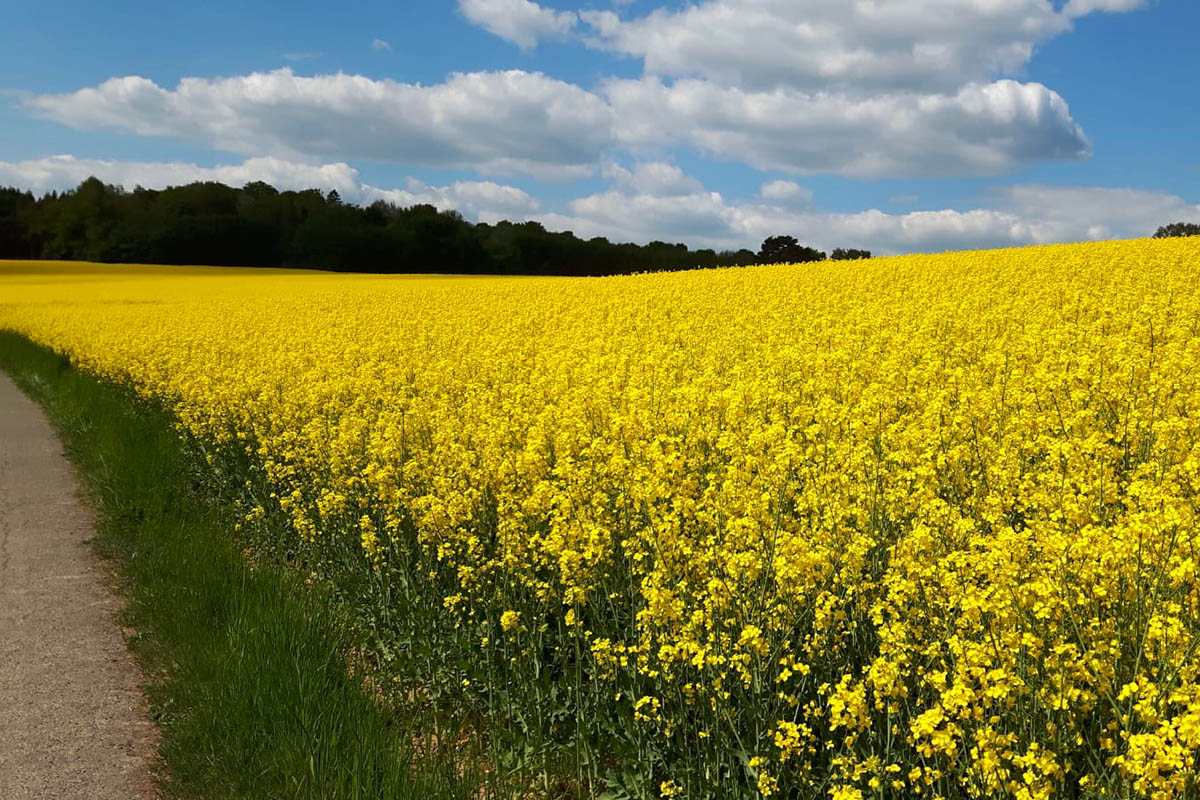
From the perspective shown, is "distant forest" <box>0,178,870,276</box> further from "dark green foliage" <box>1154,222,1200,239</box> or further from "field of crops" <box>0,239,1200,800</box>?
"field of crops" <box>0,239,1200,800</box>

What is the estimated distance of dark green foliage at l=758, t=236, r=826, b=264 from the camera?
3667 cm

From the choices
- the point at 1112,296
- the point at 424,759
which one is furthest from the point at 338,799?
the point at 1112,296

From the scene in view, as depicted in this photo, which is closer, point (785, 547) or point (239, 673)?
point (785, 547)

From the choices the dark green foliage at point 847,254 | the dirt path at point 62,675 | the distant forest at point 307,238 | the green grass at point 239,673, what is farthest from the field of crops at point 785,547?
the distant forest at point 307,238

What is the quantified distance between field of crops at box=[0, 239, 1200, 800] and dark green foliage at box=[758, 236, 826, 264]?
85.2ft

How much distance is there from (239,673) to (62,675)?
1.45 metres

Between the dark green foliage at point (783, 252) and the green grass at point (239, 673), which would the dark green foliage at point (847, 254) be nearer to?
the dark green foliage at point (783, 252)

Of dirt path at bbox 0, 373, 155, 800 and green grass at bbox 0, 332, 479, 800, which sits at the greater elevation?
green grass at bbox 0, 332, 479, 800

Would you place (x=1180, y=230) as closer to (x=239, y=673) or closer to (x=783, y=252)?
(x=783, y=252)

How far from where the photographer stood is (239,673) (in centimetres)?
471

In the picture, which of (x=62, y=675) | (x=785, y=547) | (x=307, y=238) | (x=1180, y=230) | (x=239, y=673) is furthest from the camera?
(x=307, y=238)

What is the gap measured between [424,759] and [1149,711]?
2.72 meters

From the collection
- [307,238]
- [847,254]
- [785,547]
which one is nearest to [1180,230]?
[847,254]

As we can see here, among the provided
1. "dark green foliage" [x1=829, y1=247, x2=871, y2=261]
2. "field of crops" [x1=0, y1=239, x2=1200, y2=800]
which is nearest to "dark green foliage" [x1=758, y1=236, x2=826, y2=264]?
"dark green foliage" [x1=829, y1=247, x2=871, y2=261]
